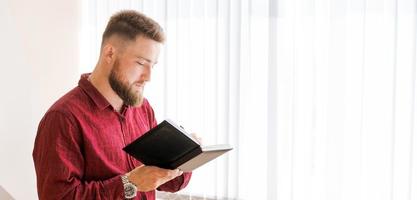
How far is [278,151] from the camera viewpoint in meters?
2.56

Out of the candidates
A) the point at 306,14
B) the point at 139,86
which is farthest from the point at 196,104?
the point at 139,86

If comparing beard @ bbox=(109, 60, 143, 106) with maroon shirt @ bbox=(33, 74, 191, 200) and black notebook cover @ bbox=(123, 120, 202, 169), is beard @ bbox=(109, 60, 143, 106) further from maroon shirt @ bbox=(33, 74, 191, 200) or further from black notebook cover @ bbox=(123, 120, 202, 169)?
black notebook cover @ bbox=(123, 120, 202, 169)

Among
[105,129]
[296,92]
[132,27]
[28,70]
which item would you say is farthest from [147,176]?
[28,70]

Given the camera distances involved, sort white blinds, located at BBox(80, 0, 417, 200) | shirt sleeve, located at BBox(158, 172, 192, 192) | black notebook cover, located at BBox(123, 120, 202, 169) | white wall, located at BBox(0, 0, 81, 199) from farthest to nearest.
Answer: white wall, located at BBox(0, 0, 81, 199) < white blinds, located at BBox(80, 0, 417, 200) < shirt sleeve, located at BBox(158, 172, 192, 192) < black notebook cover, located at BBox(123, 120, 202, 169)

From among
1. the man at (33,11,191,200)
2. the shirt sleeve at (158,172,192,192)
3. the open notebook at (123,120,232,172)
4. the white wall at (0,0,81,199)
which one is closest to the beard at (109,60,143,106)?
the man at (33,11,191,200)

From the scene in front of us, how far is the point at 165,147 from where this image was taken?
169 centimetres

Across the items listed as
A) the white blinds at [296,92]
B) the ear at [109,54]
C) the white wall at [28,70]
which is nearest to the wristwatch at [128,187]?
the ear at [109,54]

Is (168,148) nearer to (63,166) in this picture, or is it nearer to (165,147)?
(165,147)

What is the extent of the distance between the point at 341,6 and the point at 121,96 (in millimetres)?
1093

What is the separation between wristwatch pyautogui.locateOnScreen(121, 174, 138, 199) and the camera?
5.68 feet

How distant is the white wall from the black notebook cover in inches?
51.0

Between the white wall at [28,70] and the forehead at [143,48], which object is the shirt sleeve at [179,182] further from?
the white wall at [28,70]

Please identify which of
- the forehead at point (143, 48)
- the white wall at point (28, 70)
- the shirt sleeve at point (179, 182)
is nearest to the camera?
the forehead at point (143, 48)

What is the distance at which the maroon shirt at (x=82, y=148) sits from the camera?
166cm
